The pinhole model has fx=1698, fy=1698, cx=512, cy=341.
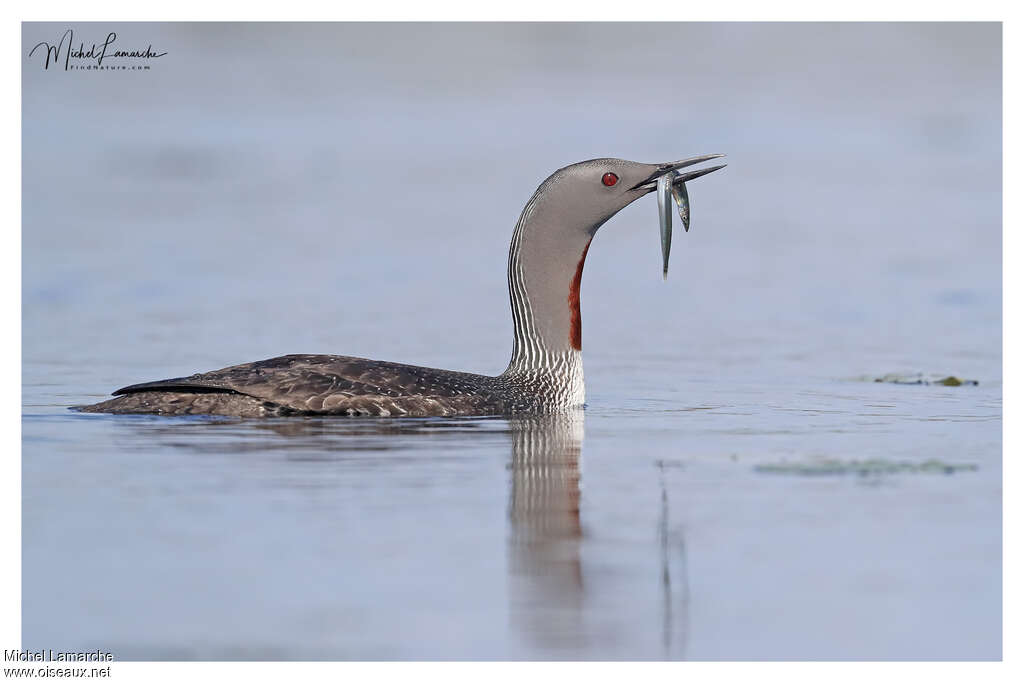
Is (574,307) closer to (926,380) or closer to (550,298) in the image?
(550,298)

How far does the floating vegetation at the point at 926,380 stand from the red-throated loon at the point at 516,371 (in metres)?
2.31

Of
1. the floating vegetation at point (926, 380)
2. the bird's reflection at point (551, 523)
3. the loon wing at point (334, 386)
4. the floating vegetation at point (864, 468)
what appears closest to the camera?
the bird's reflection at point (551, 523)

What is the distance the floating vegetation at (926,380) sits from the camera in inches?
421

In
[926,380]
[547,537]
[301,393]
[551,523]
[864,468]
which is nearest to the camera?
[547,537]

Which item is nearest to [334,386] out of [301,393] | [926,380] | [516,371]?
[301,393]

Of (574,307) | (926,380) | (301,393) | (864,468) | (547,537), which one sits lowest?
(547,537)

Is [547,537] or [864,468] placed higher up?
[864,468]

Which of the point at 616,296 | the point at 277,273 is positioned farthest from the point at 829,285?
the point at 277,273

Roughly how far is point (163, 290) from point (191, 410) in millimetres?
5789

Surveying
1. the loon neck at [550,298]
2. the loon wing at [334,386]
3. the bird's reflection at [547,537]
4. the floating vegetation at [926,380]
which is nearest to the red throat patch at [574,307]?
the loon neck at [550,298]

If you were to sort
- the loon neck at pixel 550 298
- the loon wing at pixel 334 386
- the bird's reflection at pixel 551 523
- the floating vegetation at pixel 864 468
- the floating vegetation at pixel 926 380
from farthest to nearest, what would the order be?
the floating vegetation at pixel 926 380 < the loon neck at pixel 550 298 < the loon wing at pixel 334 386 < the floating vegetation at pixel 864 468 < the bird's reflection at pixel 551 523

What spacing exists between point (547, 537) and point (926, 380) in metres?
5.23

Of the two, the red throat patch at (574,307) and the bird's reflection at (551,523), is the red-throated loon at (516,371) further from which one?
the bird's reflection at (551,523)

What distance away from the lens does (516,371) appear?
31.8 ft
